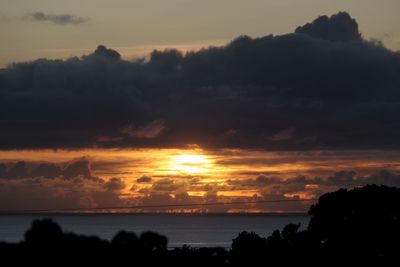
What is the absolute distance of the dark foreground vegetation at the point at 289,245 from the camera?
69.2 m

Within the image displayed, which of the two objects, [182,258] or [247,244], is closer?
[182,258]

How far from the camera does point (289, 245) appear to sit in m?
96.7

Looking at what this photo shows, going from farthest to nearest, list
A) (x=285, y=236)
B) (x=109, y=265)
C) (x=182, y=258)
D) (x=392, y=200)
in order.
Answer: (x=285, y=236)
(x=392, y=200)
(x=182, y=258)
(x=109, y=265)

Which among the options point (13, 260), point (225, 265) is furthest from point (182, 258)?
point (13, 260)

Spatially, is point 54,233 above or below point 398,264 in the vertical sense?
above

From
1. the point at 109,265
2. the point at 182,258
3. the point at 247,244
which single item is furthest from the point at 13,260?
the point at 247,244

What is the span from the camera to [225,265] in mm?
88188

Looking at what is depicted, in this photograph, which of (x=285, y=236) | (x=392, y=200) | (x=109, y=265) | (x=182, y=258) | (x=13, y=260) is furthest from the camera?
(x=285, y=236)

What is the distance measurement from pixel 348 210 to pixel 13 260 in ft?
153

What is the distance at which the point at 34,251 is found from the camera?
67.4m

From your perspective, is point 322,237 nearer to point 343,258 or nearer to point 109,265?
point 343,258

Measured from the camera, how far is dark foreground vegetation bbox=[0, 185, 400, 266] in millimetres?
69188

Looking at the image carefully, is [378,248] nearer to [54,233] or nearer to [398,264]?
[398,264]

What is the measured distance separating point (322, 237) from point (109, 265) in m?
37.9
